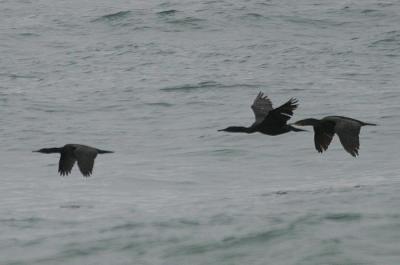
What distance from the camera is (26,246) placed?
49.4 feet

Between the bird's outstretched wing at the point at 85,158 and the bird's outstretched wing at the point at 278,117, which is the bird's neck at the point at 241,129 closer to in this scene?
the bird's outstretched wing at the point at 278,117

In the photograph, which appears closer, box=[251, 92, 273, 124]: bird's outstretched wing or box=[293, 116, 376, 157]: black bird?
box=[293, 116, 376, 157]: black bird

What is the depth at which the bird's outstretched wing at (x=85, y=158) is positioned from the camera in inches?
562

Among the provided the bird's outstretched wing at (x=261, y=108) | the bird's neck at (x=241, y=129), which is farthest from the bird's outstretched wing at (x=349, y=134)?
the bird's outstretched wing at (x=261, y=108)

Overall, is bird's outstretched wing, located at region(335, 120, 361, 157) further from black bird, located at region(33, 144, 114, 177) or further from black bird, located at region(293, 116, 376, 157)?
black bird, located at region(33, 144, 114, 177)

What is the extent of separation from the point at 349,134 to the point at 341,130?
0.11m

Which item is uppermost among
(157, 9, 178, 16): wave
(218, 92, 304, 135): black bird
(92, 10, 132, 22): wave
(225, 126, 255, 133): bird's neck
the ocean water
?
(157, 9, 178, 16): wave

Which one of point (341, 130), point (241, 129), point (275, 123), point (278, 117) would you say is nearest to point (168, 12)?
point (241, 129)

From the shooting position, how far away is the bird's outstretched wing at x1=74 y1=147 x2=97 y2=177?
562 inches

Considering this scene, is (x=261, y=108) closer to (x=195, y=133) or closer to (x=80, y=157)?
(x=80, y=157)

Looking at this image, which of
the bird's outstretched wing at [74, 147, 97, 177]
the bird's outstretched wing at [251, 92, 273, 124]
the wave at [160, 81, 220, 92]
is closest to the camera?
the bird's outstretched wing at [74, 147, 97, 177]

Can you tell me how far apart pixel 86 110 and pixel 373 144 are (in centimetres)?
597

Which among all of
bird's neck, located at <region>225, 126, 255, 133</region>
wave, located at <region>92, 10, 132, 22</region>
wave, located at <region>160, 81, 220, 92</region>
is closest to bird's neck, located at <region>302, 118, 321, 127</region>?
bird's neck, located at <region>225, 126, 255, 133</region>

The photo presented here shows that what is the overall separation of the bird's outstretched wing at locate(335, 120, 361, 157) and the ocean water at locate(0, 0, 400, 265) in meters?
1.25
